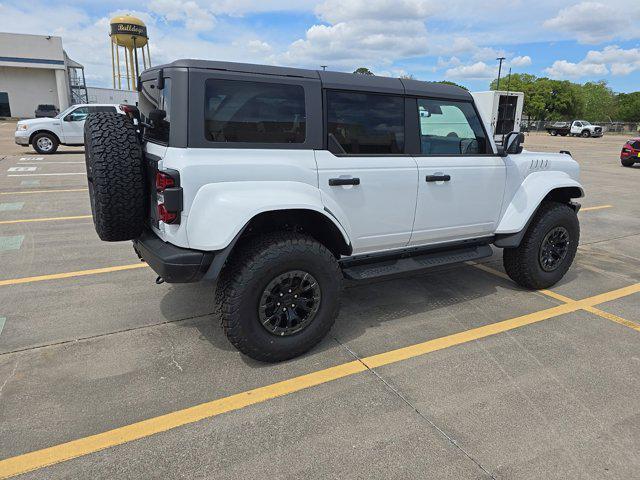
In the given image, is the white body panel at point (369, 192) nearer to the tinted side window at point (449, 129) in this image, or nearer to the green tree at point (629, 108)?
the tinted side window at point (449, 129)

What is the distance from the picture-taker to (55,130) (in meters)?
15.9

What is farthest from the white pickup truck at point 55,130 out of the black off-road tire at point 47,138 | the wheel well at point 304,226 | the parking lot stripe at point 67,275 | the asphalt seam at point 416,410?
the asphalt seam at point 416,410

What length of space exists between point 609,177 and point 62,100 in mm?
47869

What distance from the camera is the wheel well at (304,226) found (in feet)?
10.4

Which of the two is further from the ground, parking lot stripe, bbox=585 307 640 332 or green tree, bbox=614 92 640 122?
green tree, bbox=614 92 640 122

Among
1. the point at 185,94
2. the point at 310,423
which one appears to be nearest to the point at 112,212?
the point at 185,94

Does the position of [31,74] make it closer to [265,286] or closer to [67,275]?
[67,275]

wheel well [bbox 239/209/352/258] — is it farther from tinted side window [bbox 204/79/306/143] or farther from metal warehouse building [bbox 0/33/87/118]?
metal warehouse building [bbox 0/33/87/118]

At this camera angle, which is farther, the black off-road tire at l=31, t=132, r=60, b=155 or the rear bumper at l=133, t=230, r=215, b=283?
the black off-road tire at l=31, t=132, r=60, b=155

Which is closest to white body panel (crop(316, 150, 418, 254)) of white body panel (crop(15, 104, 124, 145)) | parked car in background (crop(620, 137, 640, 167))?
white body panel (crop(15, 104, 124, 145))

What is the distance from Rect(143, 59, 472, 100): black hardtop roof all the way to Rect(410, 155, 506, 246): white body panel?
566 millimetres

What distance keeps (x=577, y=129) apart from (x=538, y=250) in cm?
A: 5049

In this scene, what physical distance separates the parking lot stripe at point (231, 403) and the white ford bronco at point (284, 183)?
0.96 feet

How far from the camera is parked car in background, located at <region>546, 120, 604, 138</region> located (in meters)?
46.5
